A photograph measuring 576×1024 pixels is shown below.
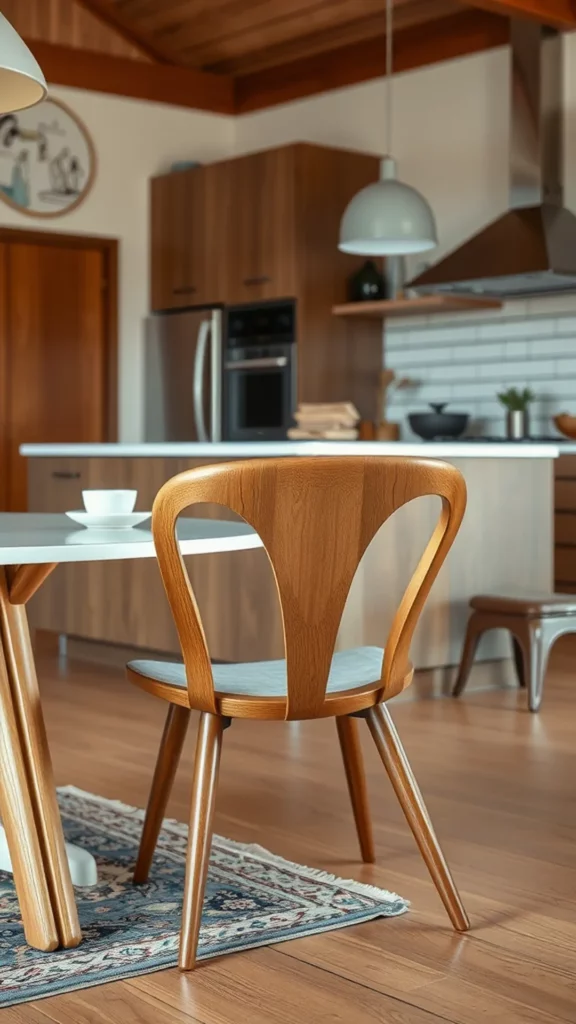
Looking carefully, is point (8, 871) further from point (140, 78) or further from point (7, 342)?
→ point (140, 78)

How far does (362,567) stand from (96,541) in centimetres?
228

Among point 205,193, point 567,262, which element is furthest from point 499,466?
point 205,193

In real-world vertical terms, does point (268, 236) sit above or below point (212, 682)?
above

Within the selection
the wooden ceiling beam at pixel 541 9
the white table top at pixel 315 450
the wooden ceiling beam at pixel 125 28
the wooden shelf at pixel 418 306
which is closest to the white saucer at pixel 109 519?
the white table top at pixel 315 450

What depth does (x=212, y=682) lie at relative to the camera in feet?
6.91

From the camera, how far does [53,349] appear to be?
7441 mm

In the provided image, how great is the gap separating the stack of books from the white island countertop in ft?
1.48

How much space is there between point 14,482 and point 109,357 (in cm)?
89

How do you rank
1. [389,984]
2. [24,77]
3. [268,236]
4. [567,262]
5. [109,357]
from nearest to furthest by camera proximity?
1. [389,984]
2. [24,77]
3. [567,262]
4. [268,236]
5. [109,357]

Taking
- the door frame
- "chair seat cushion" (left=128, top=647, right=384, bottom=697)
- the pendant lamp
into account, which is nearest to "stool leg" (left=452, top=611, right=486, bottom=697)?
the pendant lamp

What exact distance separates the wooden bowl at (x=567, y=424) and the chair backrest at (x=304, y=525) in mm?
4007

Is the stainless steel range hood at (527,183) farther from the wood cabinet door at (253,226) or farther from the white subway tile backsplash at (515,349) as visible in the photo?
the wood cabinet door at (253,226)

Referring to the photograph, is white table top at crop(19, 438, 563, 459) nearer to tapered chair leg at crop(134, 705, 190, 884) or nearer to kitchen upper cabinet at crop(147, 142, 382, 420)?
tapered chair leg at crop(134, 705, 190, 884)

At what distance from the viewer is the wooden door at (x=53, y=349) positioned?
23.9 feet
